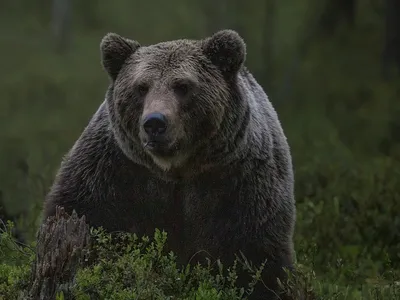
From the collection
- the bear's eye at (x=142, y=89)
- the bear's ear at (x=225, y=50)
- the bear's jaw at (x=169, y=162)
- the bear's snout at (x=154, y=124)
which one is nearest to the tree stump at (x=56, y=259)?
the bear's snout at (x=154, y=124)

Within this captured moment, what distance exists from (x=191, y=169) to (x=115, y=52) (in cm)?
81

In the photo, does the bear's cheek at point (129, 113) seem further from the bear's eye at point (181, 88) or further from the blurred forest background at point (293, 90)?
the blurred forest background at point (293, 90)

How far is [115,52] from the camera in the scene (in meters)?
5.76

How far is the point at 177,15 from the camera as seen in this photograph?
2327 centimetres

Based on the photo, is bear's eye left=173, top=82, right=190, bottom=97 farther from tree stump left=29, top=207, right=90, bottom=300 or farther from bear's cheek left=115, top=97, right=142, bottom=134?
tree stump left=29, top=207, right=90, bottom=300

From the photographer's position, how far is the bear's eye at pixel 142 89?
5418mm

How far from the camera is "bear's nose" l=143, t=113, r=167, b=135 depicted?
5113 millimetres

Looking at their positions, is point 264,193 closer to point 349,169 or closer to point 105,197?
point 105,197

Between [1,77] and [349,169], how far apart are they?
12821mm

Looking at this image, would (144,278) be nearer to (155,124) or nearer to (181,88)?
(155,124)

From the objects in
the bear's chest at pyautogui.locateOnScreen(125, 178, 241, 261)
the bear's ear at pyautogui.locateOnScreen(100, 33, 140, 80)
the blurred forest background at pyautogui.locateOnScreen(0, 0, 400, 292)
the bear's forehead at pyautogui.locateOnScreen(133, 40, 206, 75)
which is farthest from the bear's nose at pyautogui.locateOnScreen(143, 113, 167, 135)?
the blurred forest background at pyautogui.locateOnScreen(0, 0, 400, 292)

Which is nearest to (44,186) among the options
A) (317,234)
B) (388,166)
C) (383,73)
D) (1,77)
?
(317,234)

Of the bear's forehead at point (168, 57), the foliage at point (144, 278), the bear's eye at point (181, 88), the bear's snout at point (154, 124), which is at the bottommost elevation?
the foliage at point (144, 278)

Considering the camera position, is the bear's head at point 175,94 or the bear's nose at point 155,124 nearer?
the bear's nose at point 155,124
